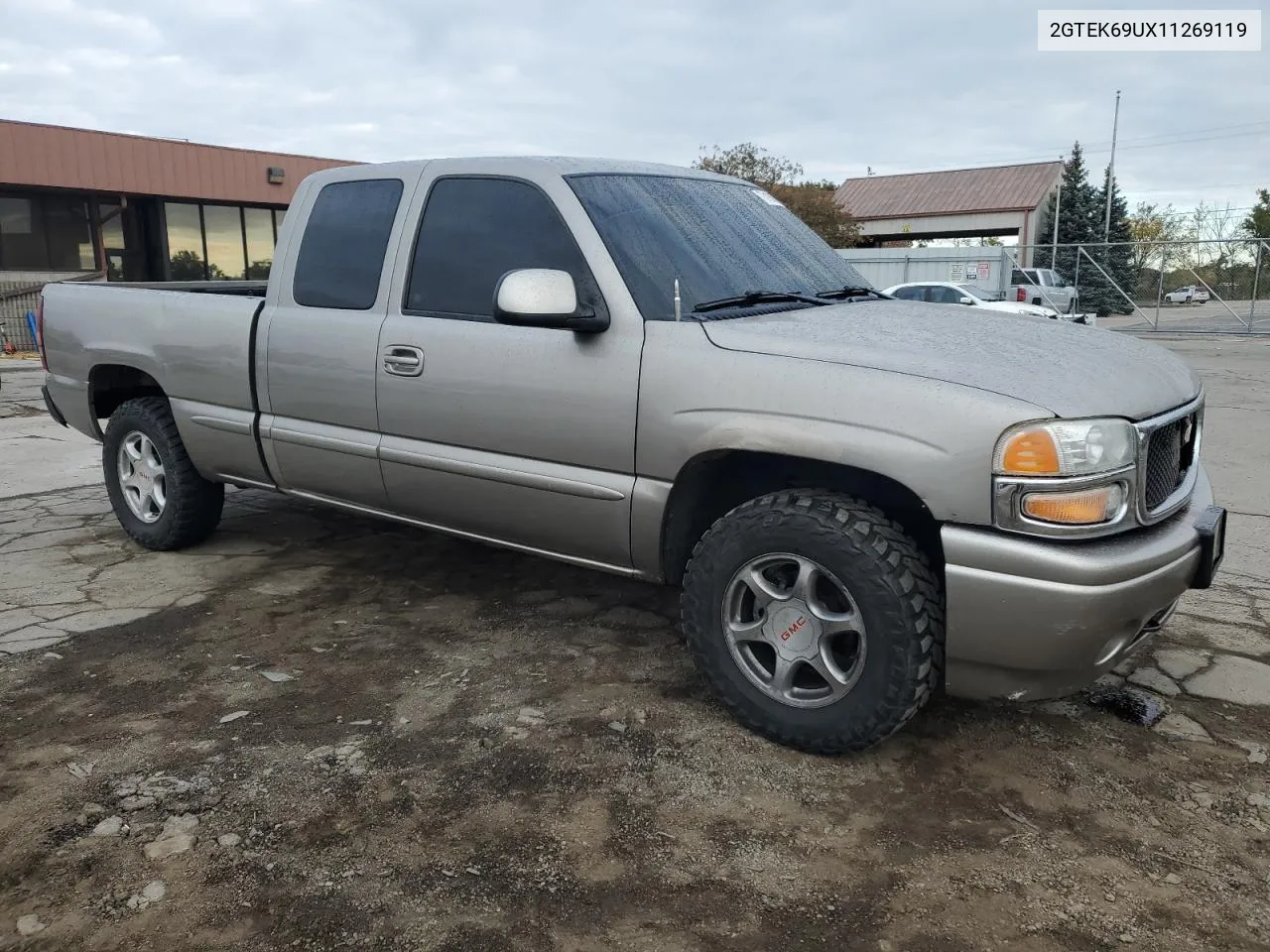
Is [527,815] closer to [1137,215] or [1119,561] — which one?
[1119,561]

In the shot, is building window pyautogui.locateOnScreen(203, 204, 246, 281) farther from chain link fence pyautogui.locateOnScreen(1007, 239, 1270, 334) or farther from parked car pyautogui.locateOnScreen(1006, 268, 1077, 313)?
chain link fence pyautogui.locateOnScreen(1007, 239, 1270, 334)

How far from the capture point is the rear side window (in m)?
4.04

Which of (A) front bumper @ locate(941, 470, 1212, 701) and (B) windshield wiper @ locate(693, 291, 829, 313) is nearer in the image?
(A) front bumper @ locate(941, 470, 1212, 701)

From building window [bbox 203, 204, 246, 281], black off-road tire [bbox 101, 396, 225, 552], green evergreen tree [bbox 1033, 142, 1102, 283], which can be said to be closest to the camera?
black off-road tire [bbox 101, 396, 225, 552]

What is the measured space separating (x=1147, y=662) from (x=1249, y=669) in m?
0.34

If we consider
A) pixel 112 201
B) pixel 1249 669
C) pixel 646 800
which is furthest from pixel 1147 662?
pixel 112 201

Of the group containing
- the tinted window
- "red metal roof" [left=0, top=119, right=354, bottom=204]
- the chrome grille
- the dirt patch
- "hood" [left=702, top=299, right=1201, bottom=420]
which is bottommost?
the dirt patch

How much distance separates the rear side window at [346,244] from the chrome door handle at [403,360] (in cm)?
29

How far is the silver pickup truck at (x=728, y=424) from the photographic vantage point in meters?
2.64

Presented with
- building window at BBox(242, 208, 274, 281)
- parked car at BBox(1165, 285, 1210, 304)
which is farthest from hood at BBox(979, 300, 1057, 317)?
building window at BBox(242, 208, 274, 281)

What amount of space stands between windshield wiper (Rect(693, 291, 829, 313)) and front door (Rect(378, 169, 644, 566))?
0.26 m

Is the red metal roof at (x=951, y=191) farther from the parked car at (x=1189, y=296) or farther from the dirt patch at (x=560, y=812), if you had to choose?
the dirt patch at (x=560, y=812)

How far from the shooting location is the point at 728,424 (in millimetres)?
3000

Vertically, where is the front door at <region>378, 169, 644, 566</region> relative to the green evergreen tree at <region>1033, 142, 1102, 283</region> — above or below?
below
